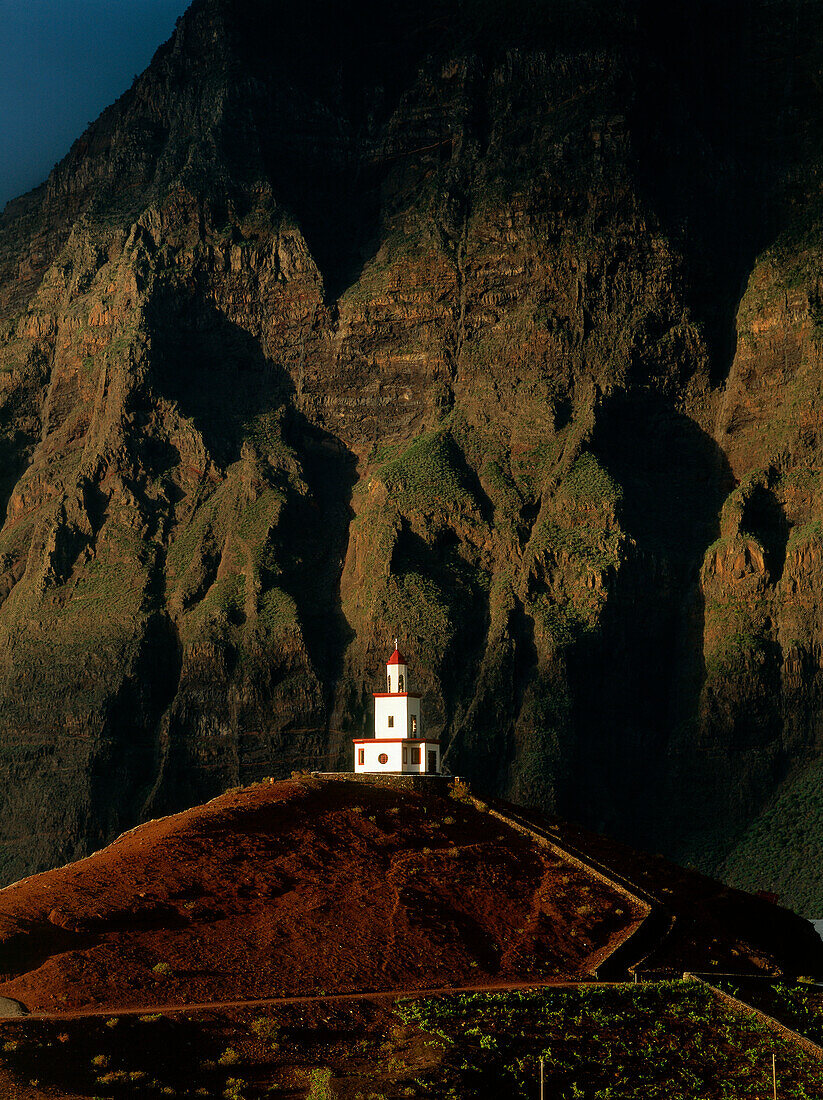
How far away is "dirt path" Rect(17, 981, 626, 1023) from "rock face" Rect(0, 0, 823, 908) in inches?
1825

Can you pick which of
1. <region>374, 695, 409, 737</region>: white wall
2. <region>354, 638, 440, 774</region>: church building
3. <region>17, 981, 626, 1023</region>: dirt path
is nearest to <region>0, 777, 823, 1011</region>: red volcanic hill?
<region>17, 981, 626, 1023</region>: dirt path

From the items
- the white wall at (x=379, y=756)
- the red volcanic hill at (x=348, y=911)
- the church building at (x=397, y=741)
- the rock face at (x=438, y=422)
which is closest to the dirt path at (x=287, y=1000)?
the red volcanic hill at (x=348, y=911)

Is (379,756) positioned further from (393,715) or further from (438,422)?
(438,422)

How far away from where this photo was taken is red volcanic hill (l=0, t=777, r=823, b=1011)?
5903cm

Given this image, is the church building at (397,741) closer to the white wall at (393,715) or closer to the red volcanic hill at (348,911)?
the white wall at (393,715)

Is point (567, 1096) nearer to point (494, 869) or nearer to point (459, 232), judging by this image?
point (494, 869)

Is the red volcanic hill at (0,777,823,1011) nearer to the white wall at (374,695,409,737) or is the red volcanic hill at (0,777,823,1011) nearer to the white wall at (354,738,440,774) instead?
the white wall at (354,738,440,774)

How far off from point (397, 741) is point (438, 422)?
193 ft

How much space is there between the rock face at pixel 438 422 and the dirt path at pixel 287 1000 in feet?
152

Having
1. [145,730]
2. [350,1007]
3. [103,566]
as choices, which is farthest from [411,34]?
[350,1007]

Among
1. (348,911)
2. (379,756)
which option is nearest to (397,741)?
(379,756)

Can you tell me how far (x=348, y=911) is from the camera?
2512 inches

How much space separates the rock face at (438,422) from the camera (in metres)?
119

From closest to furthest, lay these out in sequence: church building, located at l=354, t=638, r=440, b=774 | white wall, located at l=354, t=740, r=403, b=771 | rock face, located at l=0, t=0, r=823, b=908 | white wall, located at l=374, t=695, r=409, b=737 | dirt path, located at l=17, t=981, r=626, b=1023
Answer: dirt path, located at l=17, t=981, r=626, b=1023
white wall, located at l=354, t=740, r=403, b=771
church building, located at l=354, t=638, r=440, b=774
white wall, located at l=374, t=695, r=409, b=737
rock face, located at l=0, t=0, r=823, b=908
